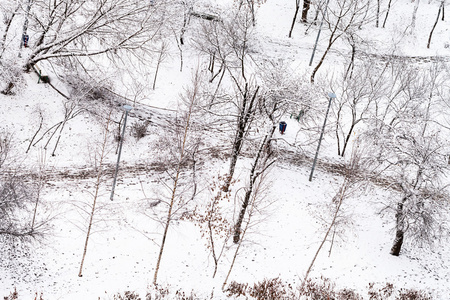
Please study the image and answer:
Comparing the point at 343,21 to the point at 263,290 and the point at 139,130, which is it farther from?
the point at 263,290

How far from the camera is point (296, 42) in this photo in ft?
133

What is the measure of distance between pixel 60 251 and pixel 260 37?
2967 centimetres

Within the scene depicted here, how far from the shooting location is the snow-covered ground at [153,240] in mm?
16250

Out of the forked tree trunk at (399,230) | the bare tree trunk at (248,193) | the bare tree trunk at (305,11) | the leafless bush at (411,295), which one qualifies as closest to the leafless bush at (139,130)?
the bare tree trunk at (248,193)

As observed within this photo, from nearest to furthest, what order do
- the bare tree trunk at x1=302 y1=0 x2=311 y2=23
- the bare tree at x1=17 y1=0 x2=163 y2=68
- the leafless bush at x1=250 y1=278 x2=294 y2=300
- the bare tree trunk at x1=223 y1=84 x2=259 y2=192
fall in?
the bare tree at x1=17 y1=0 x2=163 y2=68
the leafless bush at x1=250 y1=278 x2=294 y2=300
the bare tree trunk at x1=223 y1=84 x2=259 y2=192
the bare tree trunk at x1=302 y1=0 x2=311 y2=23

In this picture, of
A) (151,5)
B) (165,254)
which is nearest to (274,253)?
(165,254)

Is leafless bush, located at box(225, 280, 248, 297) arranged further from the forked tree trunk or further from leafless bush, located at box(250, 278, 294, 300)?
the forked tree trunk

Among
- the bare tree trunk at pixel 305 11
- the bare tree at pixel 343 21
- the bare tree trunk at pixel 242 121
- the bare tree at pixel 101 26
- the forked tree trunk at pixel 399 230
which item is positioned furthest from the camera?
the bare tree trunk at pixel 305 11

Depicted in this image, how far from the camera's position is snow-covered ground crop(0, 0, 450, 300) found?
16.2 metres

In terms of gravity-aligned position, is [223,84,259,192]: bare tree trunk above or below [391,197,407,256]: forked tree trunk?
above

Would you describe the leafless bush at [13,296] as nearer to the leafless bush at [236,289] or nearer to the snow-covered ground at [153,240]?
the snow-covered ground at [153,240]

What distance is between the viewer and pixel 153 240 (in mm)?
17656

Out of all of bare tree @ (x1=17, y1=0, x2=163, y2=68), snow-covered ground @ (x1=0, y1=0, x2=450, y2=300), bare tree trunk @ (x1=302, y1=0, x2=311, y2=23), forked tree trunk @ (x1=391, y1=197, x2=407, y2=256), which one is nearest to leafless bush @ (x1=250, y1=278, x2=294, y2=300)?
snow-covered ground @ (x1=0, y1=0, x2=450, y2=300)

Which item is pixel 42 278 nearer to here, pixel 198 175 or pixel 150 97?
pixel 198 175
